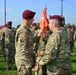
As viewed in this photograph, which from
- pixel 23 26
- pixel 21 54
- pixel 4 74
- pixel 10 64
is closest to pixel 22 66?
pixel 21 54

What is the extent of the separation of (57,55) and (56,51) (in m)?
0.10

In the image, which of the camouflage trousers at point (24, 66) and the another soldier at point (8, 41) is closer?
the camouflage trousers at point (24, 66)

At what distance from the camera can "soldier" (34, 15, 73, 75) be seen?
5462 millimetres

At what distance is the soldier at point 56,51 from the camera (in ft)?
17.9

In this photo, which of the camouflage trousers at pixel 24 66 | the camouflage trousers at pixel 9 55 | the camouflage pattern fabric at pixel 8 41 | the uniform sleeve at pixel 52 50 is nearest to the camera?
the uniform sleeve at pixel 52 50

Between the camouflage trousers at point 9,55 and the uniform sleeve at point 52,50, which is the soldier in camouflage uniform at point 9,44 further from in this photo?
the uniform sleeve at point 52,50

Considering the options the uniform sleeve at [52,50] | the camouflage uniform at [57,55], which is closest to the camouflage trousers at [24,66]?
the camouflage uniform at [57,55]

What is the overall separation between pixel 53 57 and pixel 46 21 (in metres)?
1.14

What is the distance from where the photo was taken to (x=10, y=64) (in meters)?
13.0

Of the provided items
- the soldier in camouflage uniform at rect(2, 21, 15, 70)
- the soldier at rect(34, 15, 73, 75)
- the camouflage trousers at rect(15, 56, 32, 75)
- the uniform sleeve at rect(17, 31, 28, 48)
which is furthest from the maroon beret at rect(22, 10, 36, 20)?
the soldier in camouflage uniform at rect(2, 21, 15, 70)

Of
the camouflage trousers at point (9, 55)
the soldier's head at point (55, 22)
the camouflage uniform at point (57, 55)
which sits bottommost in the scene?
the camouflage trousers at point (9, 55)

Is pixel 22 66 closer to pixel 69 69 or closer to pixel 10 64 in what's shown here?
pixel 69 69

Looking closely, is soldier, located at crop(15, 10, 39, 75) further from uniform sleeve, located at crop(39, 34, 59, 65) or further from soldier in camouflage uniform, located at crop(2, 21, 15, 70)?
soldier in camouflage uniform, located at crop(2, 21, 15, 70)

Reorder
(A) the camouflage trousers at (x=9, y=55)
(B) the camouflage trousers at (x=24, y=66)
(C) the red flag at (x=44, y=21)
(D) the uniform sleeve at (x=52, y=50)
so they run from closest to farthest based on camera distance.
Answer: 1. (D) the uniform sleeve at (x=52, y=50)
2. (C) the red flag at (x=44, y=21)
3. (B) the camouflage trousers at (x=24, y=66)
4. (A) the camouflage trousers at (x=9, y=55)
